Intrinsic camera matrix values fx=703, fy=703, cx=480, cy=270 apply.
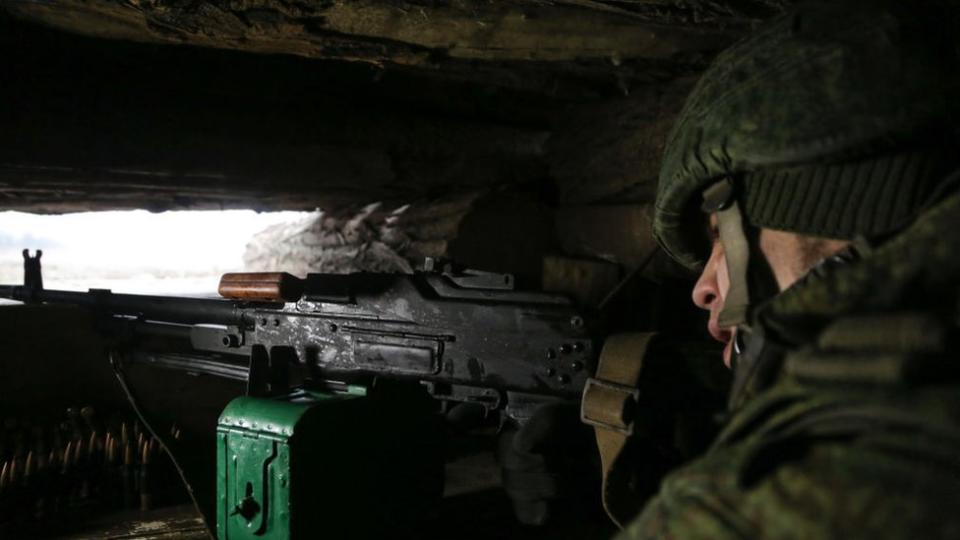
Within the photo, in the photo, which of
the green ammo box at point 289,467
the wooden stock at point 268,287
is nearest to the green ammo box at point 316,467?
the green ammo box at point 289,467

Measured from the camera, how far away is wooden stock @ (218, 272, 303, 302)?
3.09 m

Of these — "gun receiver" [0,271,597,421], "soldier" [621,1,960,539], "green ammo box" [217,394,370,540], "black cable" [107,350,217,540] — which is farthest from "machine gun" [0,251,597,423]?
"soldier" [621,1,960,539]

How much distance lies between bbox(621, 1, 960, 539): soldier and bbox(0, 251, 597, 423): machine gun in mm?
1005

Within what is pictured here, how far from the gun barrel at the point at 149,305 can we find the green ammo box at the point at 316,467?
31.4 inches

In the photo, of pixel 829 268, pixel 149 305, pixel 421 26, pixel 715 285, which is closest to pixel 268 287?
pixel 149 305

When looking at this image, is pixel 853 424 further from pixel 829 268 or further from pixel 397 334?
pixel 397 334

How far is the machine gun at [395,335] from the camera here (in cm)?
247

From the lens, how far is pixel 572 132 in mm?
4078

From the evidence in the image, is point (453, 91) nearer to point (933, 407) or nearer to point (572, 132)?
point (572, 132)

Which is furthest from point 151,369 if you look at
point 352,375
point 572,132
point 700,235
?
point 700,235

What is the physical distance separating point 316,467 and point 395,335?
0.60m

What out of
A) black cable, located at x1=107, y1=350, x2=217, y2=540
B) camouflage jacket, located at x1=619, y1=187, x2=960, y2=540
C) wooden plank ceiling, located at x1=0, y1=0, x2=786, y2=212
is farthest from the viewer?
black cable, located at x1=107, y1=350, x2=217, y2=540

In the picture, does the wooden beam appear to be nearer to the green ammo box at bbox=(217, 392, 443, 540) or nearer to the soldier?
the soldier

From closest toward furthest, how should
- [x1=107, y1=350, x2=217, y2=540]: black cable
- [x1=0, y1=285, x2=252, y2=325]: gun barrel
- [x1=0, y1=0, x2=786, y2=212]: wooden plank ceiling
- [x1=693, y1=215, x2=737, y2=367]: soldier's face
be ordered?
[x1=693, y1=215, x2=737, y2=367]: soldier's face
[x1=0, y1=0, x2=786, y2=212]: wooden plank ceiling
[x1=107, y1=350, x2=217, y2=540]: black cable
[x1=0, y1=285, x2=252, y2=325]: gun barrel
